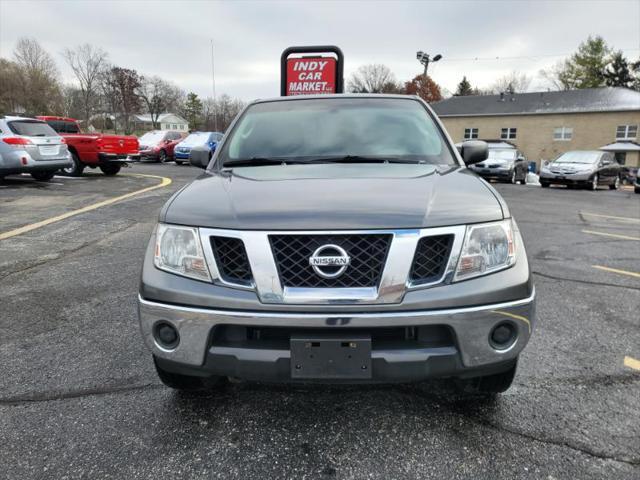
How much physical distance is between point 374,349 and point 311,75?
11300mm

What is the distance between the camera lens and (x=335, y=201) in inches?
74.7

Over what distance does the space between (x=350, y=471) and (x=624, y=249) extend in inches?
227

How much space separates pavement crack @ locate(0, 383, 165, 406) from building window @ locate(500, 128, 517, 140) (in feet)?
149

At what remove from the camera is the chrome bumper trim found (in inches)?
66.9

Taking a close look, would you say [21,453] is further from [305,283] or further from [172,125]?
[172,125]

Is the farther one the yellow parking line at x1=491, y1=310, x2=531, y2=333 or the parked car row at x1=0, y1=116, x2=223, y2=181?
the parked car row at x1=0, y1=116, x2=223, y2=181

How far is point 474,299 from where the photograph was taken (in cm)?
174

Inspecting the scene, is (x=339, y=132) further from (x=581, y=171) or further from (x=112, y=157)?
(x=581, y=171)

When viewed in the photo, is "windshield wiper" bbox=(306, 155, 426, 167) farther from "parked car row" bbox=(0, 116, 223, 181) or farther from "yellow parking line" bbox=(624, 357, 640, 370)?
"parked car row" bbox=(0, 116, 223, 181)

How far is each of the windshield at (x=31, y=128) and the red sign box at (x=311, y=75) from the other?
604cm

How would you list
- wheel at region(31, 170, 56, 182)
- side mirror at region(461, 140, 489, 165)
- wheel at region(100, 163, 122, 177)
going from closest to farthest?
side mirror at region(461, 140, 489, 165) < wheel at region(31, 170, 56, 182) < wheel at region(100, 163, 122, 177)

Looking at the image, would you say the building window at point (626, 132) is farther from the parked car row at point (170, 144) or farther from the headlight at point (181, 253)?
the headlight at point (181, 253)

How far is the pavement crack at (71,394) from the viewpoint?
91.7 inches

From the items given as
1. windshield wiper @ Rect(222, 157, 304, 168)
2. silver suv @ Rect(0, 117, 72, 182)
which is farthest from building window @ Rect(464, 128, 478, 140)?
windshield wiper @ Rect(222, 157, 304, 168)
